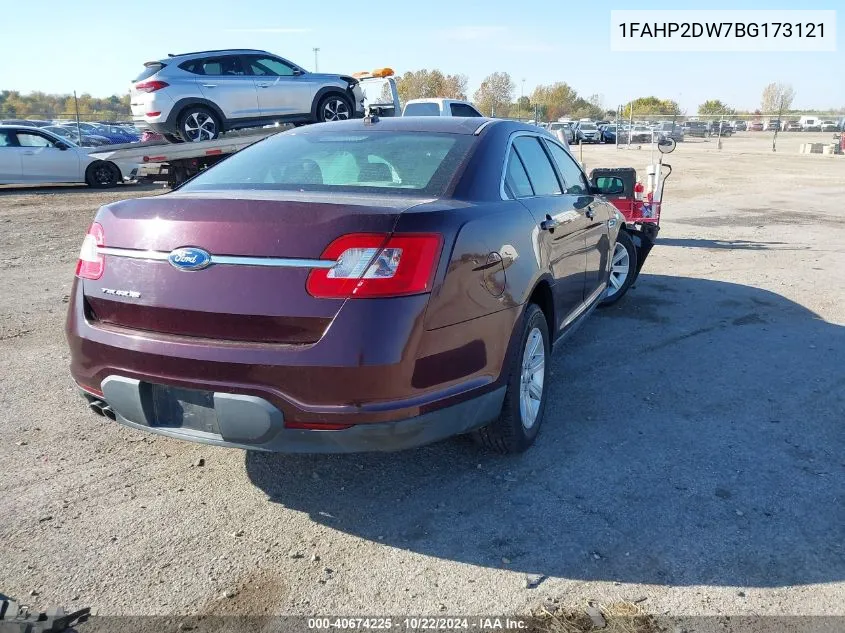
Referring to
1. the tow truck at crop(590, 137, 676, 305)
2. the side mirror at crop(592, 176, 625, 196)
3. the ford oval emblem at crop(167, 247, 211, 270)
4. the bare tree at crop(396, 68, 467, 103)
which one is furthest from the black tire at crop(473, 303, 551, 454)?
the bare tree at crop(396, 68, 467, 103)

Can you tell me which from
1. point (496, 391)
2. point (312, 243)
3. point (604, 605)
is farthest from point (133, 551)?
point (604, 605)

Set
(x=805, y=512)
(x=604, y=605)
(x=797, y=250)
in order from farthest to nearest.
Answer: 1. (x=797, y=250)
2. (x=805, y=512)
3. (x=604, y=605)

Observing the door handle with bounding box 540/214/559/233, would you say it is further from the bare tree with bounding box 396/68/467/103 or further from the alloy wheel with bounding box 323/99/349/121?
the bare tree with bounding box 396/68/467/103

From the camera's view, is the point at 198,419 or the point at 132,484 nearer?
the point at 198,419

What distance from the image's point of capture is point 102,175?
17625mm

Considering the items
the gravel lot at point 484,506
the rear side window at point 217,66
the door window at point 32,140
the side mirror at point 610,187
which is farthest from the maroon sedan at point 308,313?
the door window at point 32,140

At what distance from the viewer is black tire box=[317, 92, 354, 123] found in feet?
41.5

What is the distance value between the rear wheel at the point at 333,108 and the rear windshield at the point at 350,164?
911 cm

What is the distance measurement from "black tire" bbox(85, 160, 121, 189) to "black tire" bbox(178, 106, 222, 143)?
6.83 m

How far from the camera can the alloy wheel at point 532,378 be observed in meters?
3.54

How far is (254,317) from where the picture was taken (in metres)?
2.64

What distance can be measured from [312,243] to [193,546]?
1.33 meters

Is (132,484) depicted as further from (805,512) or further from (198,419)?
(805,512)

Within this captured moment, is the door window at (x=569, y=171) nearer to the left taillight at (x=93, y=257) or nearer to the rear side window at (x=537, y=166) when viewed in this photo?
the rear side window at (x=537, y=166)
